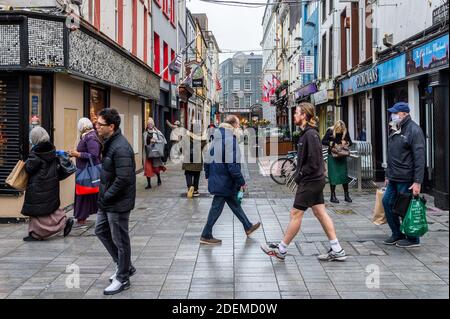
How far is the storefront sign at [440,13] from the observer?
10065mm

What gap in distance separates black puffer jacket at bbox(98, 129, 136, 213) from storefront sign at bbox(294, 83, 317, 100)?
21591 mm

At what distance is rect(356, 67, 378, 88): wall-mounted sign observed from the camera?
48.0 ft

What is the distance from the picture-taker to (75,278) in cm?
597

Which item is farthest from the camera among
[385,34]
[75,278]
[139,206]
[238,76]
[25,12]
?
[238,76]

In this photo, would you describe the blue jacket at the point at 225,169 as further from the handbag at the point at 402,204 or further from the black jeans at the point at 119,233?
the black jeans at the point at 119,233

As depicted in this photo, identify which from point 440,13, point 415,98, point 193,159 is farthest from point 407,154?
point 193,159

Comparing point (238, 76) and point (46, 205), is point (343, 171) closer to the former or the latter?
point (46, 205)

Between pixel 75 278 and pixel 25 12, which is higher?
pixel 25 12

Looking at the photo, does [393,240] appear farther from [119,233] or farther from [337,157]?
[337,157]

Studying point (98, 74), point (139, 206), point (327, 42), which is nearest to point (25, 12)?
point (98, 74)

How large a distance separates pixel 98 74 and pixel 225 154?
5495mm

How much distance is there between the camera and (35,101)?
963cm

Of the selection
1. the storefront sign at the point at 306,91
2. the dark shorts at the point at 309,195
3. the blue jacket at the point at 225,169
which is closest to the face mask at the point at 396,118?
the dark shorts at the point at 309,195

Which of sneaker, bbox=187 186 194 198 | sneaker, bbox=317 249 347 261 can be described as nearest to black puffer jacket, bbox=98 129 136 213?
sneaker, bbox=317 249 347 261
